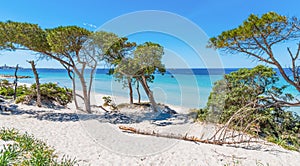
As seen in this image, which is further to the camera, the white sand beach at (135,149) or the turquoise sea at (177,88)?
the turquoise sea at (177,88)

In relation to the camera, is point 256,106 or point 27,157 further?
point 256,106

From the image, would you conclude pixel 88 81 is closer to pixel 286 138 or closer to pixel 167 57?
pixel 167 57

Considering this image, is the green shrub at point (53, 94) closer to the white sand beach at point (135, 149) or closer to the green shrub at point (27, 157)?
the white sand beach at point (135, 149)

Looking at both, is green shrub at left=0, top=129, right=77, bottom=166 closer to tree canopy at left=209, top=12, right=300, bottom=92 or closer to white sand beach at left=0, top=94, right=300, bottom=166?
white sand beach at left=0, top=94, right=300, bottom=166

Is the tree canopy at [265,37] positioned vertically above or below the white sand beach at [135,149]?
above

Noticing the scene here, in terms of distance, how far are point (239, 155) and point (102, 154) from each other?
2953mm

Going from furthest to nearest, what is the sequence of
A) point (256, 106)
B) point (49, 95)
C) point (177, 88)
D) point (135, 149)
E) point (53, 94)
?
point (177, 88) < point (53, 94) < point (49, 95) < point (256, 106) < point (135, 149)

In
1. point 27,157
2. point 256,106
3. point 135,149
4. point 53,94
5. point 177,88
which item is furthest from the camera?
point 177,88

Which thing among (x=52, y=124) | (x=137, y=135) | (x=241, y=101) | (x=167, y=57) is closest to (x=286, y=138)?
(x=241, y=101)

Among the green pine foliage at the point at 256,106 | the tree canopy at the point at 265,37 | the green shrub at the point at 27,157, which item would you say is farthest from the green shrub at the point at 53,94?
the tree canopy at the point at 265,37

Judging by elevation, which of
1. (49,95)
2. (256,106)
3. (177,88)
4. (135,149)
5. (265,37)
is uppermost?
(265,37)

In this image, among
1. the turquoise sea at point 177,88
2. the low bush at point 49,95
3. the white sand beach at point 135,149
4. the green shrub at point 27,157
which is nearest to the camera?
the green shrub at point 27,157

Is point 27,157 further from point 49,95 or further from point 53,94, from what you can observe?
point 53,94

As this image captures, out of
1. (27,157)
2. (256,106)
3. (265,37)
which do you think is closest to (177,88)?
(256,106)
